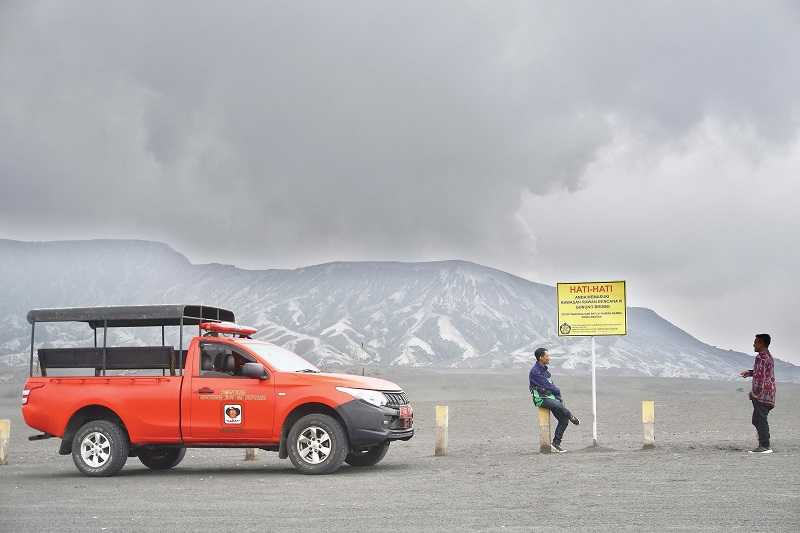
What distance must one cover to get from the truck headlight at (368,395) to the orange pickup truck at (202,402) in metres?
0.02

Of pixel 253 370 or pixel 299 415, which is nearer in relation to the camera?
pixel 253 370

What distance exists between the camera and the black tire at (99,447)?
1603 cm

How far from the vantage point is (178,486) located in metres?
14.3

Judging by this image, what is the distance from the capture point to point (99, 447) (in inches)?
635

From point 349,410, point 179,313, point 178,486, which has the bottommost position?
point 178,486

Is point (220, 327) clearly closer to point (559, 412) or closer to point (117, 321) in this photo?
point (117, 321)

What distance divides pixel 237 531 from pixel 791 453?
11.9 metres

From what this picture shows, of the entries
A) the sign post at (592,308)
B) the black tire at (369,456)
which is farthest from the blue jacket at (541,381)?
the black tire at (369,456)

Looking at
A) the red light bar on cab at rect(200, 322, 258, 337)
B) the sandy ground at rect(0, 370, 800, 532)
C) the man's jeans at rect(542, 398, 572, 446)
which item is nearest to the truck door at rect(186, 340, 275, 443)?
the sandy ground at rect(0, 370, 800, 532)

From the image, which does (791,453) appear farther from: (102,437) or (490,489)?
(102,437)

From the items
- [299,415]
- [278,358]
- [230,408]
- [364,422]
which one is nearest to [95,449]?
[230,408]

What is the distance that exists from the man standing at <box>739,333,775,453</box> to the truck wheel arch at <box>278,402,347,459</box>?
295 inches

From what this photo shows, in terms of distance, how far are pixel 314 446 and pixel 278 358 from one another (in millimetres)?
1705

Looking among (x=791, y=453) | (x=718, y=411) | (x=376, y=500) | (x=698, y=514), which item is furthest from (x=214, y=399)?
(x=718, y=411)
